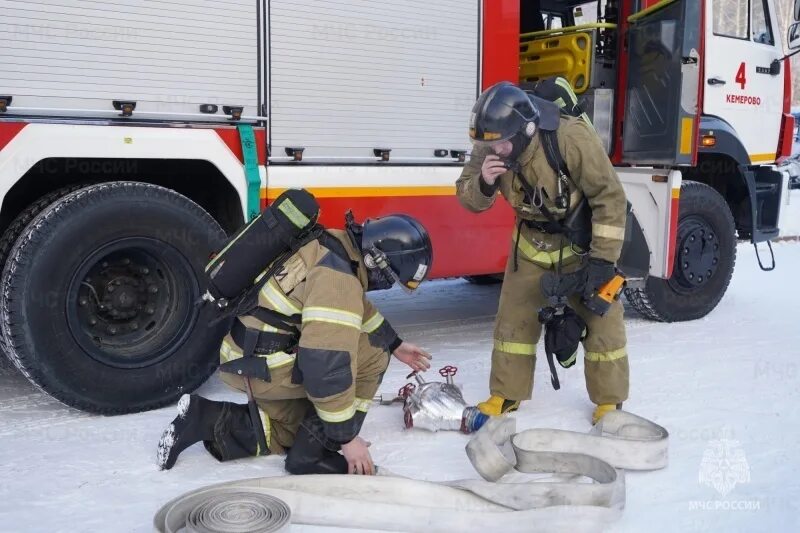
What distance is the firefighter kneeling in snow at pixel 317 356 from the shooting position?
266 centimetres

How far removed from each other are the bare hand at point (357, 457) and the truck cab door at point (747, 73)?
3760mm

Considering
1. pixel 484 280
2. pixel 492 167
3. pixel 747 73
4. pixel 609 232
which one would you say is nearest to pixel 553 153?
pixel 492 167

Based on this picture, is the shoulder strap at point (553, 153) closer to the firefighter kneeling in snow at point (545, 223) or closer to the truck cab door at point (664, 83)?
the firefighter kneeling in snow at point (545, 223)

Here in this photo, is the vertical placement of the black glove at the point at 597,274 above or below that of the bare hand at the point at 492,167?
below

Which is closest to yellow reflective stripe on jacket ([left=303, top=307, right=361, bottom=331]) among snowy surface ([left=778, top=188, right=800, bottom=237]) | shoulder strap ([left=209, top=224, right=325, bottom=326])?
shoulder strap ([left=209, top=224, right=325, bottom=326])

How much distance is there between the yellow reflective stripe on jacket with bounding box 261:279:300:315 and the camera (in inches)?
112

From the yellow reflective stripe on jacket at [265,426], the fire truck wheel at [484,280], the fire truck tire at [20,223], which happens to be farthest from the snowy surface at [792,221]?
the fire truck tire at [20,223]

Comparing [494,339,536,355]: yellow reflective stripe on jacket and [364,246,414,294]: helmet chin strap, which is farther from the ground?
[364,246,414,294]: helmet chin strap

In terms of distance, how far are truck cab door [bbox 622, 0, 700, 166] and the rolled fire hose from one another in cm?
281

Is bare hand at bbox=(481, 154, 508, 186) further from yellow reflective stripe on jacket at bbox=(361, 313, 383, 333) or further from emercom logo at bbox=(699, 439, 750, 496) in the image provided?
emercom logo at bbox=(699, 439, 750, 496)

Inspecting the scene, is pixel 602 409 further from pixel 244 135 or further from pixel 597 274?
pixel 244 135

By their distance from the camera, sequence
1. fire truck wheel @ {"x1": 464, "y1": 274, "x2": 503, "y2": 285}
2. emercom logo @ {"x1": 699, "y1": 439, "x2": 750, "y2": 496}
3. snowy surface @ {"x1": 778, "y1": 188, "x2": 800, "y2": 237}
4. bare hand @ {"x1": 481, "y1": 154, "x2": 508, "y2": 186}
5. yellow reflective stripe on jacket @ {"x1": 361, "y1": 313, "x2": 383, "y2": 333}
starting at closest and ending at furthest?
emercom logo @ {"x1": 699, "y1": 439, "x2": 750, "y2": 496}, yellow reflective stripe on jacket @ {"x1": 361, "y1": 313, "x2": 383, "y2": 333}, bare hand @ {"x1": 481, "y1": 154, "x2": 508, "y2": 186}, fire truck wheel @ {"x1": 464, "y1": 274, "x2": 503, "y2": 285}, snowy surface @ {"x1": 778, "y1": 188, "x2": 800, "y2": 237}

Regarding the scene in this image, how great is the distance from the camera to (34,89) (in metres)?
3.28

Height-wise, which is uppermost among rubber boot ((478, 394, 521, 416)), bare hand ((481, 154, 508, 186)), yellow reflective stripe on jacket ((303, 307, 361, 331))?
bare hand ((481, 154, 508, 186))
